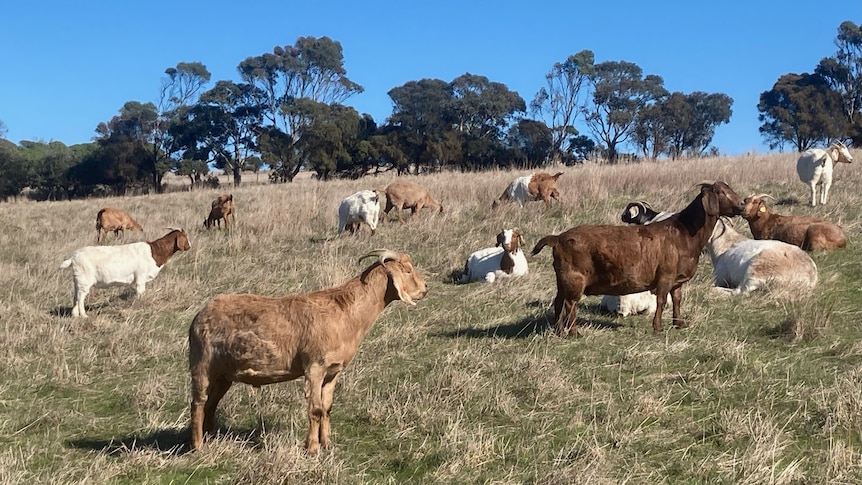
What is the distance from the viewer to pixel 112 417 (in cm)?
608

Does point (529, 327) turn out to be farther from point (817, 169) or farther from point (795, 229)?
point (817, 169)

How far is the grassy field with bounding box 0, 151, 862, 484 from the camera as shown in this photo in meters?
4.74

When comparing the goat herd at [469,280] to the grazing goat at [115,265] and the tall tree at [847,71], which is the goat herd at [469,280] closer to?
the grazing goat at [115,265]

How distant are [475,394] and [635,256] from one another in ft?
7.99

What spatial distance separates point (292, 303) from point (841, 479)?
12.0 feet

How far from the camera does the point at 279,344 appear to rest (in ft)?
16.0

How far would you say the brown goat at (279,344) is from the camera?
4.87m

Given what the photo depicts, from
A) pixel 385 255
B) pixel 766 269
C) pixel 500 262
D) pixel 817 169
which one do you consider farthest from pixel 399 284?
pixel 817 169

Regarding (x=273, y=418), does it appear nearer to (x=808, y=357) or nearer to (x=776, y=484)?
(x=776, y=484)

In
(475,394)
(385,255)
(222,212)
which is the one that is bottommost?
(475,394)

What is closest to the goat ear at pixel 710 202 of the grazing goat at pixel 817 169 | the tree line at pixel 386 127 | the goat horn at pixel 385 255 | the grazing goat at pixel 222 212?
the goat horn at pixel 385 255

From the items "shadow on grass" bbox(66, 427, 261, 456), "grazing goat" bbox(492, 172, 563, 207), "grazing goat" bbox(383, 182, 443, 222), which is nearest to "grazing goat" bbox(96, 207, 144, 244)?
"grazing goat" bbox(383, 182, 443, 222)

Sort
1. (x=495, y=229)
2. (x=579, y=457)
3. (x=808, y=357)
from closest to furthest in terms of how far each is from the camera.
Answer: (x=579, y=457)
(x=808, y=357)
(x=495, y=229)

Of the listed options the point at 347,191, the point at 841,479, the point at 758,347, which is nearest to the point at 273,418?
the point at 841,479
